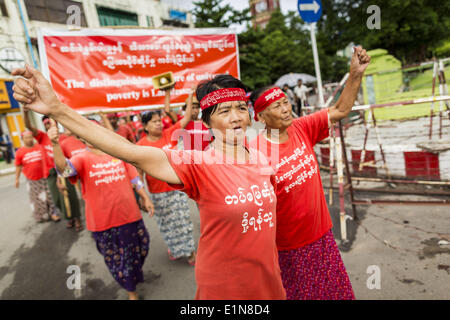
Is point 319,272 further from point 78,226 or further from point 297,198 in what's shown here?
point 78,226

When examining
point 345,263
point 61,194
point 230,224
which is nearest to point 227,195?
point 230,224

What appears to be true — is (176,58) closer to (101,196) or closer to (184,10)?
(101,196)

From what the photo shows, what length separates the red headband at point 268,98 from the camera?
2.05 metres

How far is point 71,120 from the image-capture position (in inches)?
44.8

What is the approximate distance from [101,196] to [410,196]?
4.32 m

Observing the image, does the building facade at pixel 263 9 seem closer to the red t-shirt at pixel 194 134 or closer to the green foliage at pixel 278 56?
the green foliage at pixel 278 56

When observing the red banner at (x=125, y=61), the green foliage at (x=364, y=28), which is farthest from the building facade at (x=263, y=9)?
the red banner at (x=125, y=61)

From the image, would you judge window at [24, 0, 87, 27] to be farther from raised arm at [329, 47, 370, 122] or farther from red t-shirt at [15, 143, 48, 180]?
red t-shirt at [15, 143, 48, 180]

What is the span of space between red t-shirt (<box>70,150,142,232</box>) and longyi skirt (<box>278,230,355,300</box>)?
178 cm

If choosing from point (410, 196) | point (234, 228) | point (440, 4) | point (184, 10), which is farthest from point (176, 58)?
point (184, 10)

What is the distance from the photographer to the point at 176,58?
3404 mm

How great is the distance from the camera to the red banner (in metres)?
2.98

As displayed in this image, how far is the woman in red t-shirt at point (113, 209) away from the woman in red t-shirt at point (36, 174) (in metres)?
3.49

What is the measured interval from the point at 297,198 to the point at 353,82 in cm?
93
